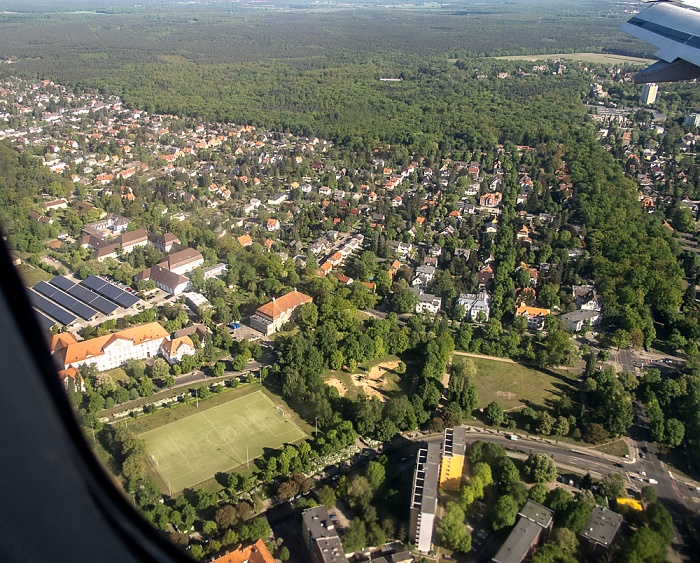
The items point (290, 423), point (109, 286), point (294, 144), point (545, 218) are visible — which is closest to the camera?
point (290, 423)

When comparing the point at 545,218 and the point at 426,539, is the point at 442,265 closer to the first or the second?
the point at 545,218

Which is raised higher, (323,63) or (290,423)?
(323,63)

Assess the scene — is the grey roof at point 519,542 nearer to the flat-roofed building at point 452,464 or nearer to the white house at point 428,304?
the flat-roofed building at point 452,464

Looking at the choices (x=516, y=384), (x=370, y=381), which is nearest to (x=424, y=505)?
(x=370, y=381)

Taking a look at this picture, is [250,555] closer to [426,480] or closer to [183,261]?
[426,480]

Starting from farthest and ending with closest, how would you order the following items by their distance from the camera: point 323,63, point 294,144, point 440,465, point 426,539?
1. point 323,63
2. point 294,144
3. point 440,465
4. point 426,539

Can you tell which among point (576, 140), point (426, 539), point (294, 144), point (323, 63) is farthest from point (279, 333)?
point (323, 63)
